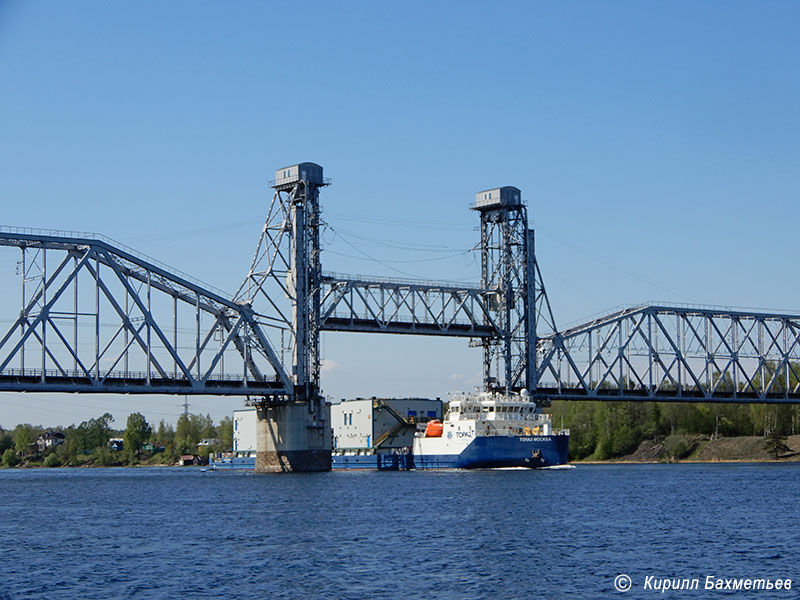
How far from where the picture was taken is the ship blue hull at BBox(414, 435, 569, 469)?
391ft

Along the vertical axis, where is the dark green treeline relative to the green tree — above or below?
above

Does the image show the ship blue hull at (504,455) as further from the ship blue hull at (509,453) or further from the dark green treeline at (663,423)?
the dark green treeline at (663,423)

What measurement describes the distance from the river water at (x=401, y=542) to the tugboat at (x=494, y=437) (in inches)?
1042

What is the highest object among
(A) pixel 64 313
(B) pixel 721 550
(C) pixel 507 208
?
(C) pixel 507 208

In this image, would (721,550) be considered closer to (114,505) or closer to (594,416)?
(114,505)

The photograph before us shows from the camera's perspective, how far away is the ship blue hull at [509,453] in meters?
119

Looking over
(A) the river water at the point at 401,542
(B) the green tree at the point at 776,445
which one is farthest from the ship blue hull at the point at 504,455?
(B) the green tree at the point at 776,445

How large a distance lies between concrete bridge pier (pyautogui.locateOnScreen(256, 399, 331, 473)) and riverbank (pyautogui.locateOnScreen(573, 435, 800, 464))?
65.0 meters

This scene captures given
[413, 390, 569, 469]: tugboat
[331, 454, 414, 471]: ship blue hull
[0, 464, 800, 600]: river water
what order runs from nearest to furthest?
[0, 464, 800, 600]: river water, [413, 390, 569, 469]: tugboat, [331, 454, 414, 471]: ship blue hull

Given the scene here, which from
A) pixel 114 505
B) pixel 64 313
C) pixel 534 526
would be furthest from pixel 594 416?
pixel 534 526

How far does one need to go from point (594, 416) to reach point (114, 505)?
123 meters

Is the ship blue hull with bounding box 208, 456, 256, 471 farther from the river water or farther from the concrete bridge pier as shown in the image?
the river water

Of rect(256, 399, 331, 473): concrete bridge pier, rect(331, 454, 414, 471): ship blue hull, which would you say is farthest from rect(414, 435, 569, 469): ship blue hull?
rect(256, 399, 331, 473): concrete bridge pier

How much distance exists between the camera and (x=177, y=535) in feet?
193
